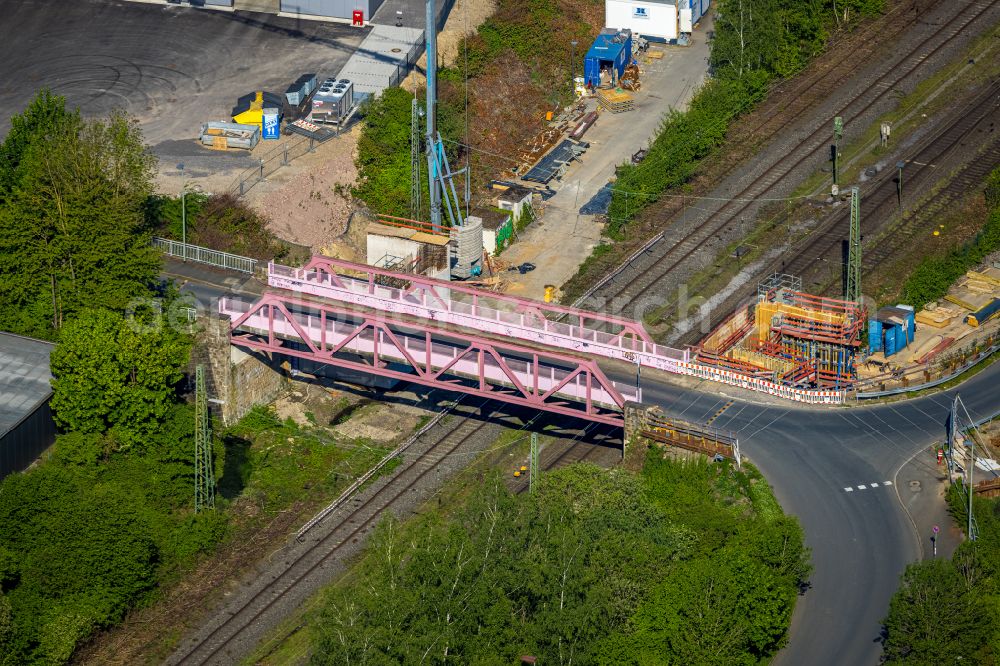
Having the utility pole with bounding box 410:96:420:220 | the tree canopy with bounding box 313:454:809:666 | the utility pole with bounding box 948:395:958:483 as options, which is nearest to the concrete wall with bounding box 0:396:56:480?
the tree canopy with bounding box 313:454:809:666

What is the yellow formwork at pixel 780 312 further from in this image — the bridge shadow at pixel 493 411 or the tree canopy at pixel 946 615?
the tree canopy at pixel 946 615

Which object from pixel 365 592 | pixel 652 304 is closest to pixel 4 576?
pixel 365 592

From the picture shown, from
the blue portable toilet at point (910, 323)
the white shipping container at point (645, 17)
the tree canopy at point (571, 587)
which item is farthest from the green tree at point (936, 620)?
the white shipping container at point (645, 17)

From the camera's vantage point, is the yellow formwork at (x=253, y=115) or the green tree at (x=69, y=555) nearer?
the green tree at (x=69, y=555)

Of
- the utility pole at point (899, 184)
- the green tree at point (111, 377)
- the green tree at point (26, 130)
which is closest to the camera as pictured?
the green tree at point (111, 377)

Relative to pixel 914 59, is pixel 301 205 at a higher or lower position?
lower

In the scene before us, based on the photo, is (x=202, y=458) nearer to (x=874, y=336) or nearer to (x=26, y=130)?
(x=26, y=130)

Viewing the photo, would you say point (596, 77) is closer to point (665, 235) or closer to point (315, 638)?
point (665, 235)
